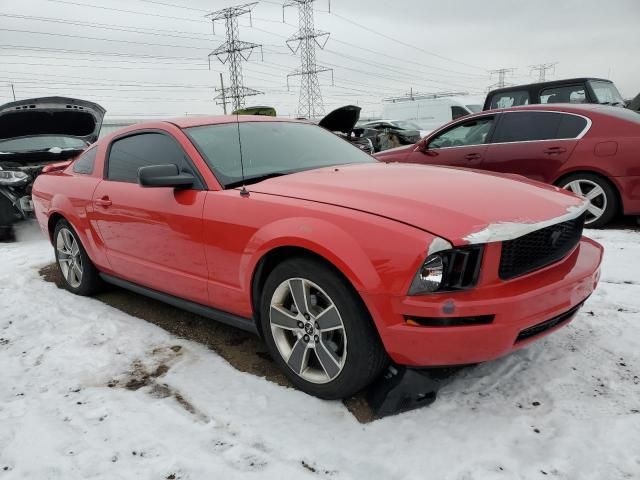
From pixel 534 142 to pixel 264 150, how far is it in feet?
12.2

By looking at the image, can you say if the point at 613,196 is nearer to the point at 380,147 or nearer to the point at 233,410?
the point at 233,410

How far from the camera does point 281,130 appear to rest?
354 centimetres

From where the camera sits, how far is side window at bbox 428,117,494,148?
241 inches

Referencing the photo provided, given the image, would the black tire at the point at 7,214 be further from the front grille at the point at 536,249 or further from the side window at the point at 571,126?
the side window at the point at 571,126

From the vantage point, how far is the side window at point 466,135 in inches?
241

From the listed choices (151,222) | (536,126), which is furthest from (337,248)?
(536,126)

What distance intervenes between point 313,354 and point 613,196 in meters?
4.15

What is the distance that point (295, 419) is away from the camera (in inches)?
92.4

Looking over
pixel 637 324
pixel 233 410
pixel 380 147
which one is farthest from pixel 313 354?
pixel 380 147

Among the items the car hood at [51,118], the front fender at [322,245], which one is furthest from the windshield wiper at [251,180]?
the car hood at [51,118]

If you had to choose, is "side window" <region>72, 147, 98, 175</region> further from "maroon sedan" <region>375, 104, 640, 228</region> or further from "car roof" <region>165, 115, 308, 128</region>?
"maroon sedan" <region>375, 104, 640, 228</region>

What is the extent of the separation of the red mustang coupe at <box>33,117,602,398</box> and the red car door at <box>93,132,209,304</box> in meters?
0.01

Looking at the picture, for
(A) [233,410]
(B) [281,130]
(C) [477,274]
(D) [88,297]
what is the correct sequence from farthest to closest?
(D) [88,297]
(B) [281,130]
(A) [233,410]
(C) [477,274]

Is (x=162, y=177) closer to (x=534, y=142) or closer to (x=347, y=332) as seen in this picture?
(x=347, y=332)
